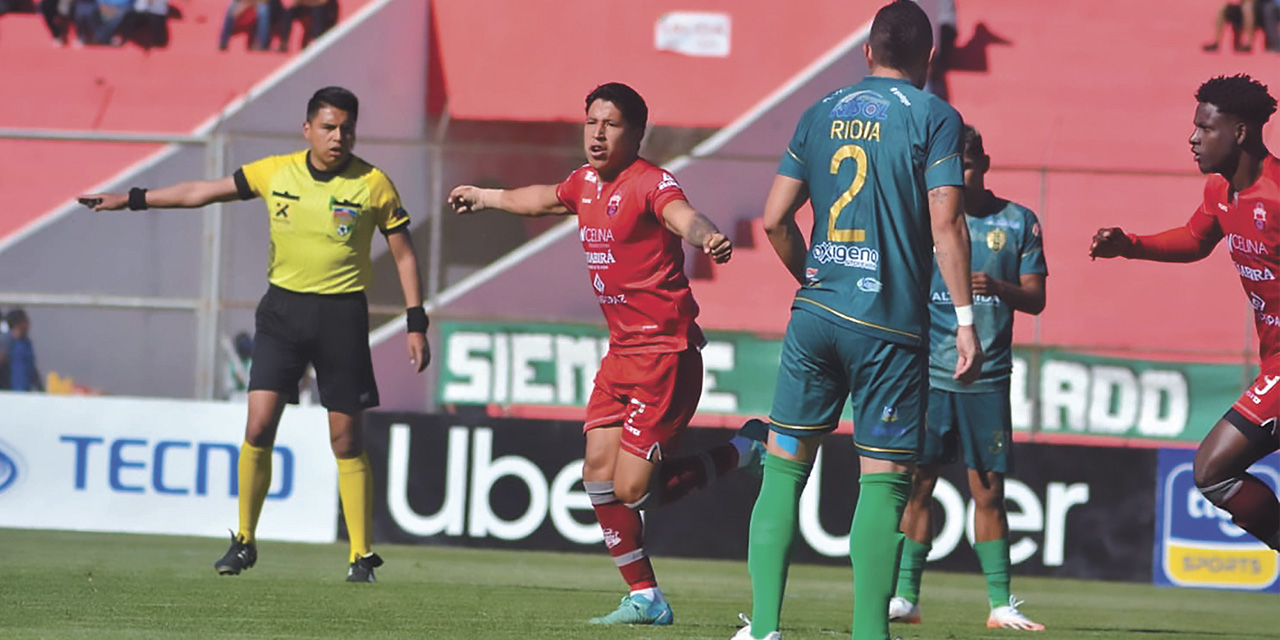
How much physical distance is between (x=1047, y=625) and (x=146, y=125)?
14064 mm

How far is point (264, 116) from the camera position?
1767 cm

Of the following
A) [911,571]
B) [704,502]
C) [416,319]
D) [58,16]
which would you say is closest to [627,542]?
[911,571]

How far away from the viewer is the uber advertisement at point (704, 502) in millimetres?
11656

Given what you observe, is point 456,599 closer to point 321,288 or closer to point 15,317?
point 321,288

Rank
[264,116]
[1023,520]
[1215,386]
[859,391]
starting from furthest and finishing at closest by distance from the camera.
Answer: [264,116] < [1215,386] < [1023,520] < [859,391]

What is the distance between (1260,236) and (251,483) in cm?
466

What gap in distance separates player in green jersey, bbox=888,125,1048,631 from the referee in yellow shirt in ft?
7.89

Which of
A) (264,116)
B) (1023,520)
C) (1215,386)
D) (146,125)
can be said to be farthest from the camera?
(146,125)

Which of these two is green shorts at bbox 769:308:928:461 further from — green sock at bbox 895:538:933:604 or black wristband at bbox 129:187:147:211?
black wristband at bbox 129:187:147:211

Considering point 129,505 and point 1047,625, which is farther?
point 129,505

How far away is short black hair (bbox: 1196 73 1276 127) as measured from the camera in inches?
265

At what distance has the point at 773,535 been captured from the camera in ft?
18.8

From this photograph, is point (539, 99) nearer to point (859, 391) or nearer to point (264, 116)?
point (264, 116)

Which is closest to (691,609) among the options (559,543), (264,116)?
(559,543)
